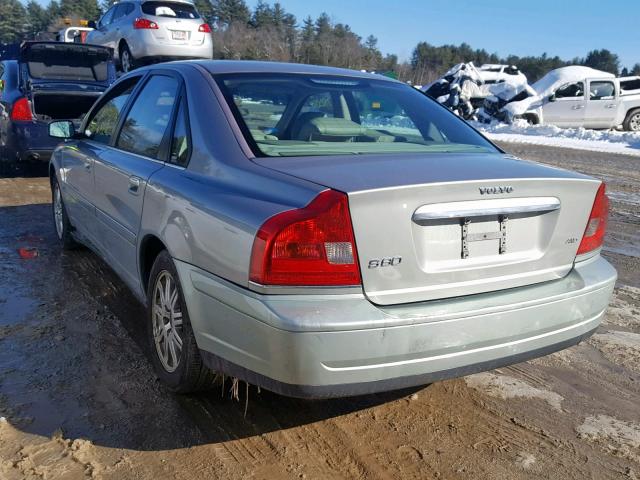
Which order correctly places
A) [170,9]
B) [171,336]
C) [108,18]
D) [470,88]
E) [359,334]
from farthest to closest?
[470,88] < [108,18] < [170,9] < [171,336] < [359,334]

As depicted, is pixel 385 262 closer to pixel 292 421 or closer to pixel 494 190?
pixel 494 190

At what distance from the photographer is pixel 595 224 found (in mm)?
2873

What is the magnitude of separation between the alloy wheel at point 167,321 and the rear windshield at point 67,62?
725cm

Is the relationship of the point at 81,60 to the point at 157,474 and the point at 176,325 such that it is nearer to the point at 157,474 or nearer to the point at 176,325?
the point at 176,325

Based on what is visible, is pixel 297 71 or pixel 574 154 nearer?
pixel 297 71

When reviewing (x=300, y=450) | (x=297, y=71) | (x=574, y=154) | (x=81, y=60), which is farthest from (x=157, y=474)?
(x=574, y=154)

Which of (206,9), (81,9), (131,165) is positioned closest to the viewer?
(131,165)

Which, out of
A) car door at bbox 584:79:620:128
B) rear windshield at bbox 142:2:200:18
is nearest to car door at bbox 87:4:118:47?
rear windshield at bbox 142:2:200:18

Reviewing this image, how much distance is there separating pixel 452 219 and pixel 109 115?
3.00 meters

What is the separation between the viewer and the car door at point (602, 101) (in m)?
20.5

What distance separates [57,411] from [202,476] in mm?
888

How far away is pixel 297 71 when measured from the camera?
3.51 meters

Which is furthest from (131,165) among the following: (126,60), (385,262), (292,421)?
(126,60)

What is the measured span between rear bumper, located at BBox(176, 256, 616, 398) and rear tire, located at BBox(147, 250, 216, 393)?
205 mm
